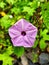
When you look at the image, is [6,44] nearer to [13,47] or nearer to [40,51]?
[13,47]

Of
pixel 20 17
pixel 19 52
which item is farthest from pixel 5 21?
pixel 19 52

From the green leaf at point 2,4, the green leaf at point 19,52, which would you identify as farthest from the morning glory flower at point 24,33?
the green leaf at point 2,4

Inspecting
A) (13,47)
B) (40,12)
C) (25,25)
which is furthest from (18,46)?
(40,12)

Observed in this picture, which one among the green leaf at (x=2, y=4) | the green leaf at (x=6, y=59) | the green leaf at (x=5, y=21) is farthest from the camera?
the green leaf at (x=2, y=4)

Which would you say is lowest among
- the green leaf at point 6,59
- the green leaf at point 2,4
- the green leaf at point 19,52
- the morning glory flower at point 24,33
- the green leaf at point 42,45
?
the green leaf at point 6,59

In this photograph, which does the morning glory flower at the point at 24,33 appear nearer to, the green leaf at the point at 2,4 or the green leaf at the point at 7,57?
the green leaf at the point at 7,57

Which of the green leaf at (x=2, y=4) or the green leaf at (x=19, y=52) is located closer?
the green leaf at (x=19, y=52)

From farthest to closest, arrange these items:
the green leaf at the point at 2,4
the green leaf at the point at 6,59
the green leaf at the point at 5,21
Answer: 1. the green leaf at the point at 2,4
2. the green leaf at the point at 5,21
3. the green leaf at the point at 6,59
